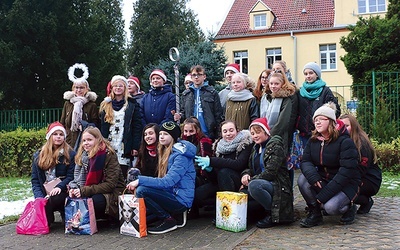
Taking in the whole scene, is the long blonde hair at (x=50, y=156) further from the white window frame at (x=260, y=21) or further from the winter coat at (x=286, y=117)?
the white window frame at (x=260, y=21)

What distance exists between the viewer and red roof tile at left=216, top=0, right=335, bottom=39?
30239 millimetres

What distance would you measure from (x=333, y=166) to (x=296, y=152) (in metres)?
0.70

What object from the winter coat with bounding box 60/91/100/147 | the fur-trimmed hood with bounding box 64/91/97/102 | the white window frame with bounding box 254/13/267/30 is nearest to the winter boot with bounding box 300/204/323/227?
the winter coat with bounding box 60/91/100/147

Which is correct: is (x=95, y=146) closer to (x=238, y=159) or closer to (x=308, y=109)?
(x=238, y=159)

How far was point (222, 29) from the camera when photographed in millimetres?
32000

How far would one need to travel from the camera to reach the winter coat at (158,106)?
7238mm

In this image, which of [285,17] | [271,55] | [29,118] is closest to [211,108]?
[29,118]

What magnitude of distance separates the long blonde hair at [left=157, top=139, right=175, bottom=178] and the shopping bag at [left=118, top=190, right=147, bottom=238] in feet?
1.91

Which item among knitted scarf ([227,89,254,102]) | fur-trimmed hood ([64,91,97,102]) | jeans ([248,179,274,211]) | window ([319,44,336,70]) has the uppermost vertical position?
window ([319,44,336,70])

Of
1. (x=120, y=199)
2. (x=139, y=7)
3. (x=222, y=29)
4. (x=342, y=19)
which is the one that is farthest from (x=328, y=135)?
(x=139, y=7)

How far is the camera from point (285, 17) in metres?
31.5

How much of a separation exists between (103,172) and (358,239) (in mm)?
3192

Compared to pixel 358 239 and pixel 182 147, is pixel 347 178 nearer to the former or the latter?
pixel 358 239

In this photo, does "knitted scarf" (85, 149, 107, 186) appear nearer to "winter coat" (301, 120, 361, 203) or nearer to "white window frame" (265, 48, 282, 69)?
"winter coat" (301, 120, 361, 203)
